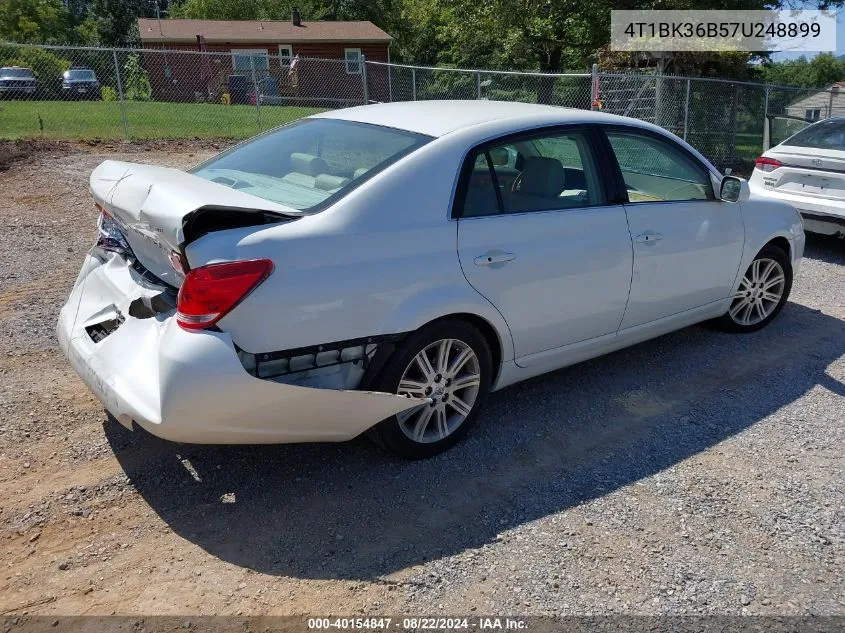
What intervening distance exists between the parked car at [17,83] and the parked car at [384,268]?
17.5 meters

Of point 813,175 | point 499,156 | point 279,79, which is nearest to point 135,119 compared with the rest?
point 279,79

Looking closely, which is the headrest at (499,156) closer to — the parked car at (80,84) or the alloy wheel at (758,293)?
the alloy wheel at (758,293)

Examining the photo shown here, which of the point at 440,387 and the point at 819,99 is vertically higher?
the point at 819,99

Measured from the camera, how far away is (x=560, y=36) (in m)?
23.0

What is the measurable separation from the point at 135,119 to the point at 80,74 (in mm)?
6072

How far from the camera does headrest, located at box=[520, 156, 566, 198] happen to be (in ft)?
12.7

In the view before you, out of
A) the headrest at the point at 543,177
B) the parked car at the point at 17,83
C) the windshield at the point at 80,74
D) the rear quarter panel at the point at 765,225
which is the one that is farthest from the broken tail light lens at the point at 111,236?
the windshield at the point at 80,74

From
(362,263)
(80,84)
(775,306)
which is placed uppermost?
(80,84)

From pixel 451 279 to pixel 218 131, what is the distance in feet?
53.0

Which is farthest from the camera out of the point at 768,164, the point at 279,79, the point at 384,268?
the point at 279,79

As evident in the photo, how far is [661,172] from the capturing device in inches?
184

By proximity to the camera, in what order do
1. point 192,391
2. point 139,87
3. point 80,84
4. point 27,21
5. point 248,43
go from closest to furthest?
1. point 192,391
2. point 80,84
3. point 139,87
4. point 248,43
5. point 27,21

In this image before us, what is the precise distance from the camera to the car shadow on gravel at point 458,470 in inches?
119

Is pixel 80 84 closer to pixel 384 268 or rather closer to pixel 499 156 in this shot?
pixel 499 156
